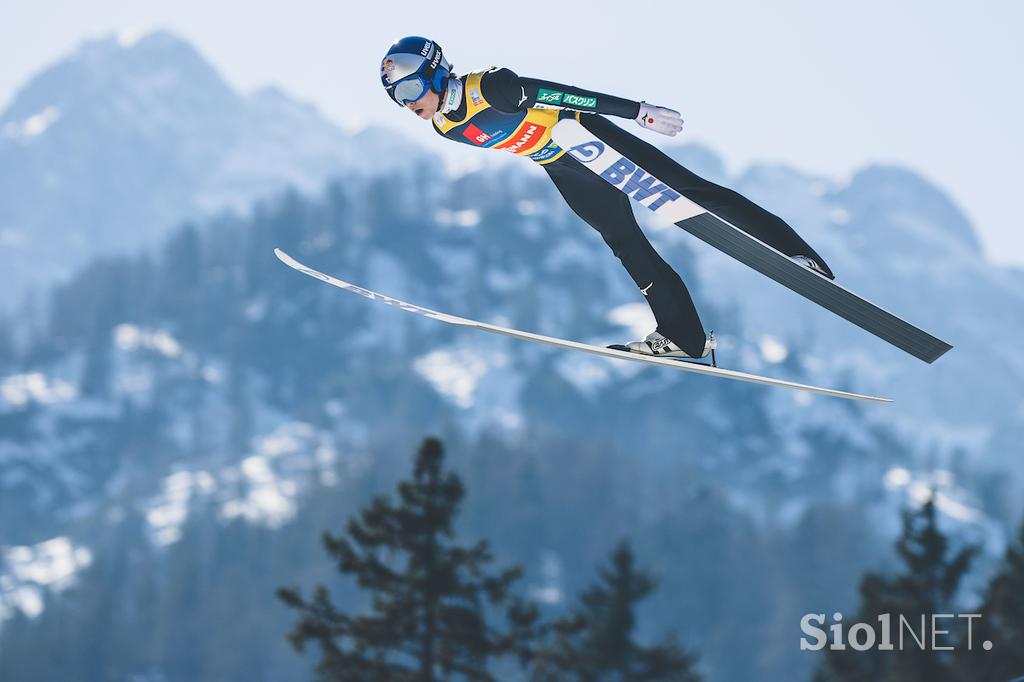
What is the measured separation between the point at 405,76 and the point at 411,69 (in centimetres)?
6

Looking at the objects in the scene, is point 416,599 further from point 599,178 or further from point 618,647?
point 618,647

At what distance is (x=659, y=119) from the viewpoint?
892 centimetres

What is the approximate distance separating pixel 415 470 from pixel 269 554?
392 ft

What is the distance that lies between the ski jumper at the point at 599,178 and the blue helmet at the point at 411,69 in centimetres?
20

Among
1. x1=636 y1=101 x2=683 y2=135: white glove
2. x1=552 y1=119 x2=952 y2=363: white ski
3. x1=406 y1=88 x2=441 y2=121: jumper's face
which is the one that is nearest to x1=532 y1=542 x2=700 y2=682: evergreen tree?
x1=552 y1=119 x2=952 y2=363: white ski

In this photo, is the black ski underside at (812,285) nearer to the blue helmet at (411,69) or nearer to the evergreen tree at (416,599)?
the blue helmet at (411,69)

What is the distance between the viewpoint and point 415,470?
1936 centimetres

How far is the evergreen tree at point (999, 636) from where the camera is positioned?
26844mm

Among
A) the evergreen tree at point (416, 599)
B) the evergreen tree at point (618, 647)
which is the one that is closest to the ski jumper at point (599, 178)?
the evergreen tree at point (416, 599)

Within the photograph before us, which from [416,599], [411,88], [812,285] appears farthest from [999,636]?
[411,88]

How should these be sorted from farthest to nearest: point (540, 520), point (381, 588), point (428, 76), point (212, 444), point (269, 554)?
point (212, 444)
point (540, 520)
point (269, 554)
point (381, 588)
point (428, 76)

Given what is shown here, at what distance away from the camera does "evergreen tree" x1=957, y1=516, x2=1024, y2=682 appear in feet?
88.1

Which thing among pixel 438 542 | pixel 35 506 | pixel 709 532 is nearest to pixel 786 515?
pixel 709 532

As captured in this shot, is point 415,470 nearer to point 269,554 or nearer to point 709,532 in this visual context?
point 269,554
